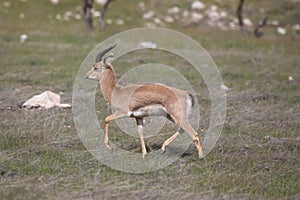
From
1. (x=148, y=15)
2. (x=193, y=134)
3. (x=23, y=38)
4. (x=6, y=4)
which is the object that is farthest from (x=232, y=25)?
(x=193, y=134)

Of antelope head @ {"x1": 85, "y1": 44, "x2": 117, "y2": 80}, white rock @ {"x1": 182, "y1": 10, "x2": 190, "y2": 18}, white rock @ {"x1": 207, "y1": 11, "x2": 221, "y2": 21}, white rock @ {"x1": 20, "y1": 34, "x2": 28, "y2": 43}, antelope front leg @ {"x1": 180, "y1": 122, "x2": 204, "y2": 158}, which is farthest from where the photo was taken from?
white rock @ {"x1": 182, "y1": 10, "x2": 190, "y2": 18}

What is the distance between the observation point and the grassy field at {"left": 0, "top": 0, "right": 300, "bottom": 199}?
18.5ft

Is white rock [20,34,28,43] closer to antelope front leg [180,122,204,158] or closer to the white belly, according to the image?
the white belly

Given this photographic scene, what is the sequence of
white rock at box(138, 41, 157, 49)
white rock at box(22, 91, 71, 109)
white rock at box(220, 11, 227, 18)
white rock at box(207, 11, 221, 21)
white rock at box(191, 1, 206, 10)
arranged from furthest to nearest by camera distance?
1. white rock at box(191, 1, 206, 10)
2. white rock at box(220, 11, 227, 18)
3. white rock at box(207, 11, 221, 21)
4. white rock at box(138, 41, 157, 49)
5. white rock at box(22, 91, 71, 109)

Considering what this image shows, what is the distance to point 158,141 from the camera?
732cm

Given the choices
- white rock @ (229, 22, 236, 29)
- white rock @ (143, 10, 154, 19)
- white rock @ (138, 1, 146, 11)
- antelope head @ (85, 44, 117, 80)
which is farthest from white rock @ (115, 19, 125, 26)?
antelope head @ (85, 44, 117, 80)

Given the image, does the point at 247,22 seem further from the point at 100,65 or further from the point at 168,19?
the point at 100,65

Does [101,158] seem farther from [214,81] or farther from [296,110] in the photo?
[214,81]

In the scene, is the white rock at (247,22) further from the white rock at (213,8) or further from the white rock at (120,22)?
the white rock at (120,22)

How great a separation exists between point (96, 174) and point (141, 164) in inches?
24.4

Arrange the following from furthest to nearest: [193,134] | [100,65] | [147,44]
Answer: [147,44]
[100,65]
[193,134]

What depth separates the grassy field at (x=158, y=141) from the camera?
5.64 meters

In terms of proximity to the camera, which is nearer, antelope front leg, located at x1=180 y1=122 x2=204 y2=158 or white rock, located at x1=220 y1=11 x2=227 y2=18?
antelope front leg, located at x1=180 y1=122 x2=204 y2=158

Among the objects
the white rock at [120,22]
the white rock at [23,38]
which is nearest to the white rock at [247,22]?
the white rock at [120,22]
